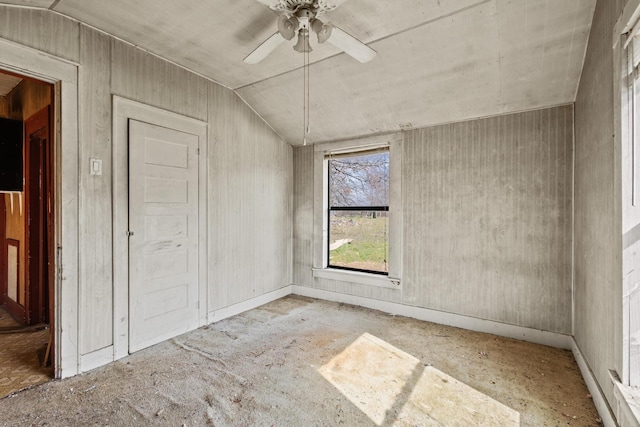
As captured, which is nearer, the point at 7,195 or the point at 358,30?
the point at 358,30

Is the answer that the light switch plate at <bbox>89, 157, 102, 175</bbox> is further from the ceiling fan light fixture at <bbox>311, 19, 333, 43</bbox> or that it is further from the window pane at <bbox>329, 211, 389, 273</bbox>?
the window pane at <bbox>329, 211, 389, 273</bbox>

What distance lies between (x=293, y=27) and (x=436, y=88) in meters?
1.66

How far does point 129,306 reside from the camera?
266 cm

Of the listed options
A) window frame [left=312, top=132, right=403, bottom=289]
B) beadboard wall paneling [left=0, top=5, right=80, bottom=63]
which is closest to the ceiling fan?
beadboard wall paneling [left=0, top=5, right=80, bottom=63]

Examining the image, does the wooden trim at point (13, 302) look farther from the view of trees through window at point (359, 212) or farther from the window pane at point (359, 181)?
the window pane at point (359, 181)

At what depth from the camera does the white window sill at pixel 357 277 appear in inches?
147

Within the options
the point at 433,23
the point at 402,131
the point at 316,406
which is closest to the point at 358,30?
the point at 433,23

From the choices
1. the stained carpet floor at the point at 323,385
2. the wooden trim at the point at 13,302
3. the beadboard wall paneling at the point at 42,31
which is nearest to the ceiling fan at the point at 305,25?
the beadboard wall paneling at the point at 42,31

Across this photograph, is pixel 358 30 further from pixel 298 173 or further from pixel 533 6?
pixel 298 173

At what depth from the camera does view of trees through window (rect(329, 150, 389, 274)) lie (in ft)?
12.8

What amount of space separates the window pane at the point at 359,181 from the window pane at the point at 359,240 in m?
0.16

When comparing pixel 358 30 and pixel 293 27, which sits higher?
pixel 358 30

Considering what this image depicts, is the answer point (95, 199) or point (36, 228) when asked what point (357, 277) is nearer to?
point (95, 199)

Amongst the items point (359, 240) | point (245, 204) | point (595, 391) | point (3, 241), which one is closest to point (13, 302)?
point (3, 241)
